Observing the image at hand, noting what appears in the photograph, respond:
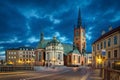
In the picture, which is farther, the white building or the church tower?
the church tower

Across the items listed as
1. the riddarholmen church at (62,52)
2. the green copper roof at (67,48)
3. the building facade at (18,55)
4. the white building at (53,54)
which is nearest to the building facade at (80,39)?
the riddarholmen church at (62,52)

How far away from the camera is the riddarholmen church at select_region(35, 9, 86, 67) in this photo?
125 metres

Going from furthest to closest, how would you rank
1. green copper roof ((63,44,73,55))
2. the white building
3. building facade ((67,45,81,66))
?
green copper roof ((63,44,73,55))
building facade ((67,45,81,66))
the white building

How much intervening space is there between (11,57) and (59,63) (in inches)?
2676

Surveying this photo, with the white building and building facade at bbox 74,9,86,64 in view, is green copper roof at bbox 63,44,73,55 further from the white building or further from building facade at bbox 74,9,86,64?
the white building

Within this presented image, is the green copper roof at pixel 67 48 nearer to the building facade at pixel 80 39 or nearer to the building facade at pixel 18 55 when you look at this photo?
the building facade at pixel 80 39

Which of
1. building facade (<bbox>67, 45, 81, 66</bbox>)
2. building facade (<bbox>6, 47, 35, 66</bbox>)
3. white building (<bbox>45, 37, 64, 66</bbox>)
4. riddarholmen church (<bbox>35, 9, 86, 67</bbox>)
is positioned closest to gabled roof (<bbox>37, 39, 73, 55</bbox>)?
riddarholmen church (<bbox>35, 9, 86, 67</bbox>)

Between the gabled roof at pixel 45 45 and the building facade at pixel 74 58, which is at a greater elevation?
the gabled roof at pixel 45 45

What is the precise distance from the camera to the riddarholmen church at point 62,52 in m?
125

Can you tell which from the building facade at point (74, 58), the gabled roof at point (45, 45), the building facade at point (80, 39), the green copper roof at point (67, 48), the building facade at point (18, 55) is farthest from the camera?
the building facade at point (18, 55)

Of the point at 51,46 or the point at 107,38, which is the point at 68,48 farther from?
the point at 107,38

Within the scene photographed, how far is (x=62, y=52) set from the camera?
13000 cm

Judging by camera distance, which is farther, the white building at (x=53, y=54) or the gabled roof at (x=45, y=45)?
the gabled roof at (x=45, y=45)

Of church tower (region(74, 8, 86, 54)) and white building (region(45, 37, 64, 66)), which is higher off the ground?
church tower (region(74, 8, 86, 54))
